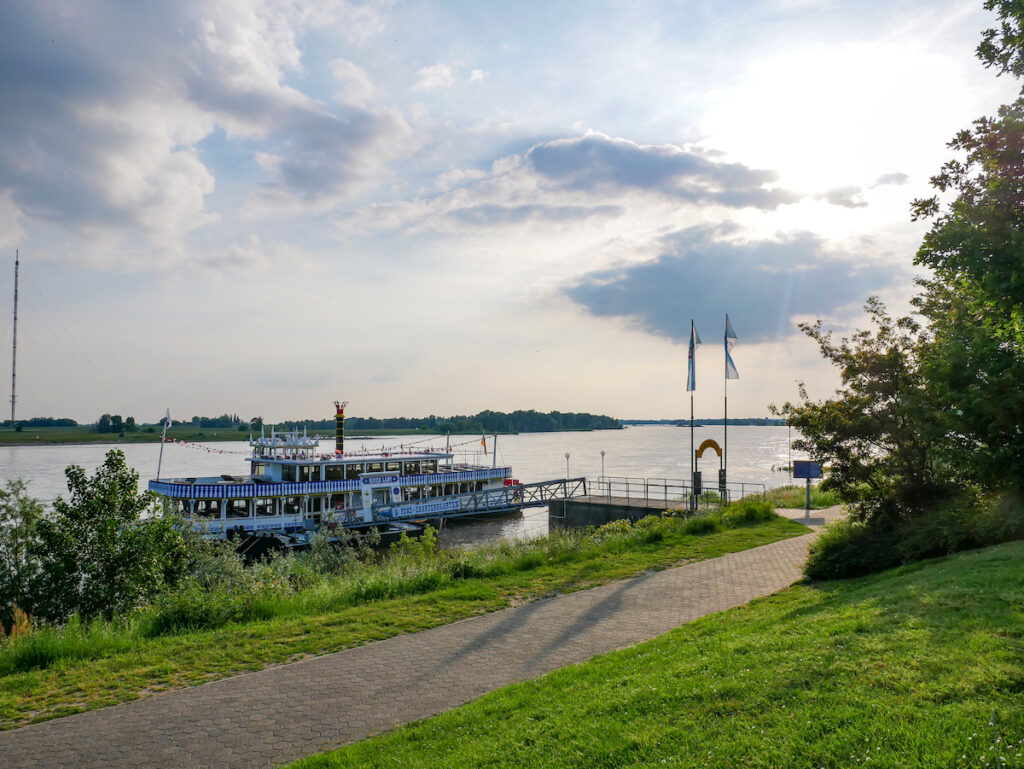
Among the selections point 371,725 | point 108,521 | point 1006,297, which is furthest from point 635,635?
point 108,521

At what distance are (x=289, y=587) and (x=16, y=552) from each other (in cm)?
926

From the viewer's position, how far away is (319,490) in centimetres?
3350

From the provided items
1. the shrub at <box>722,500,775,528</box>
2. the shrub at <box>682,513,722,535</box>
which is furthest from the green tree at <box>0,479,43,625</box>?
the shrub at <box>722,500,775,528</box>

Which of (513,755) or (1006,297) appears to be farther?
(1006,297)

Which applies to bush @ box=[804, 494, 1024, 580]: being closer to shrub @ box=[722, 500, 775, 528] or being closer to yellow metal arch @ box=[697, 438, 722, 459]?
shrub @ box=[722, 500, 775, 528]

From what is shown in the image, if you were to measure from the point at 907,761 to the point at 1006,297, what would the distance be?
18.4 feet

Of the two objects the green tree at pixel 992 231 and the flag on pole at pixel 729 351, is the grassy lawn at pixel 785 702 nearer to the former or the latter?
the green tree at pixel 992 231

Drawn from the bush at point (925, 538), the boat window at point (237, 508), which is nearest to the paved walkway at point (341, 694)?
the bush at point (925, 538)

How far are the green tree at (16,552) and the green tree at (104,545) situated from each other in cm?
363

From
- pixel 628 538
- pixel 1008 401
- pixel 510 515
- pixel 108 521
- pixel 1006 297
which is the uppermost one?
pixel 1006 297

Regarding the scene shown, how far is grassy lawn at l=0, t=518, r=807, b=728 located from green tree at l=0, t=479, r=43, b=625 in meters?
Answer: 8.52

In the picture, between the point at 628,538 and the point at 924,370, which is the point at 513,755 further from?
the point at 628,538

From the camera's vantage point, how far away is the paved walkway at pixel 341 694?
20.3ft

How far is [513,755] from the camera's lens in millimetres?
5398
